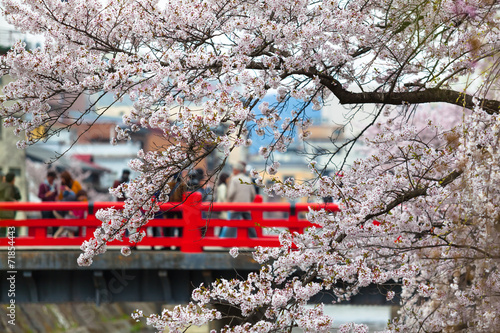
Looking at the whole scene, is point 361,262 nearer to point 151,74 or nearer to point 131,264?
point 151,74

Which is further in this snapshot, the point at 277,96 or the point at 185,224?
the point at 185,224

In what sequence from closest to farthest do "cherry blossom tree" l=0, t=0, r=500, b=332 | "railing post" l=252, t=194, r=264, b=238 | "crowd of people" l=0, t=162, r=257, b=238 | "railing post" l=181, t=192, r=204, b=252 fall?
"cherry blossom tree" l=0, t=0, r=500, b=332, "railing post" l=181, t=192, r=204, b=252, "railing post" l=252, t=194, r=264, b=238, "crowd of people" l=0, t=162, r=257, b=238

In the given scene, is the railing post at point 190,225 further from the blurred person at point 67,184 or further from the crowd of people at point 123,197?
the blurred person at point 67,184

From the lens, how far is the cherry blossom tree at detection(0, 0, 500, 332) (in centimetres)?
561

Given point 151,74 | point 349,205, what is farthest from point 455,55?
point 151,74

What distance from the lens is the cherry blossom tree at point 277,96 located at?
5609 millimetres

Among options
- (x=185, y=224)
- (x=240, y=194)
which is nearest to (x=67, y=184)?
(x=185, y=224)

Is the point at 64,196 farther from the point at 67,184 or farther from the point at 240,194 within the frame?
the point at 240,194

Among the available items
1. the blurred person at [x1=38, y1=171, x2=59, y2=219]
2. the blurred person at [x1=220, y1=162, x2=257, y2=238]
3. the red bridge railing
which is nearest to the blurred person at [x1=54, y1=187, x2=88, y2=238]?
the blurred person at [x1=38, y1=171, x2=59, y2=219]

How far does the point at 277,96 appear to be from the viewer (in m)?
6.49

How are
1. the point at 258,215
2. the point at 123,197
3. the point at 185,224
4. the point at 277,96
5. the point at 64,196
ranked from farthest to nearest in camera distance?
the point at 64,196, the point at 123,197, the point at 258,215, the point at 185,224, the point at 277,96

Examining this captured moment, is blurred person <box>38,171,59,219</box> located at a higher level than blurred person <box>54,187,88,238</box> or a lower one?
higher

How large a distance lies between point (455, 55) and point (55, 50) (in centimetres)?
332

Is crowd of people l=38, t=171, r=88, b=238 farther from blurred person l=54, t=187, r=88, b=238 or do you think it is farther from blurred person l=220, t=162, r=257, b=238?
blurred person l=220, t=162, r=257, b=238
